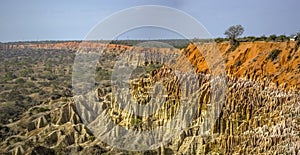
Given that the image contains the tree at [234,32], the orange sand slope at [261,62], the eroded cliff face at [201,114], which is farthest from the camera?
the tree at [234,32]

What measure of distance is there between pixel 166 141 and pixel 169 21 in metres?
6.41

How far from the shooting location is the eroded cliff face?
1524 cm

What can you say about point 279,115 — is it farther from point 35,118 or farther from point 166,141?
point 35,118

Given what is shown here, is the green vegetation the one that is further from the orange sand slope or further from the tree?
the tree

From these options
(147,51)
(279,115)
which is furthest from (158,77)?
(147,51)

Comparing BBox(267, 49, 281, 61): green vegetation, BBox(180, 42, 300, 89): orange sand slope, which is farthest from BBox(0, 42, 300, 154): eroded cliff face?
BBox(267, 49, 281, 61): green vegetation

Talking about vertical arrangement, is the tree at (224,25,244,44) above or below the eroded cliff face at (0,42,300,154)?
above

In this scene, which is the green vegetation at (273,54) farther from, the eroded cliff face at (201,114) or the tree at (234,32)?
the tree at (234,32)

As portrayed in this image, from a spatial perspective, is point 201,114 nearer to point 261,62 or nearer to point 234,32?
point 261,62

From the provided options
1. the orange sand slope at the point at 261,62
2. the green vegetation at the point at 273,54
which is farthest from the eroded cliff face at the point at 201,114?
the green vegetation at the point at 273,54

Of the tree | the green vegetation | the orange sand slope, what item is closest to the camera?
the orange sand slope

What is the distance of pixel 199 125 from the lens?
66.8ft

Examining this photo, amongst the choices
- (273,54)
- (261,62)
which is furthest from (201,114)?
(273,54)

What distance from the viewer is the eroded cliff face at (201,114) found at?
1524 cm
